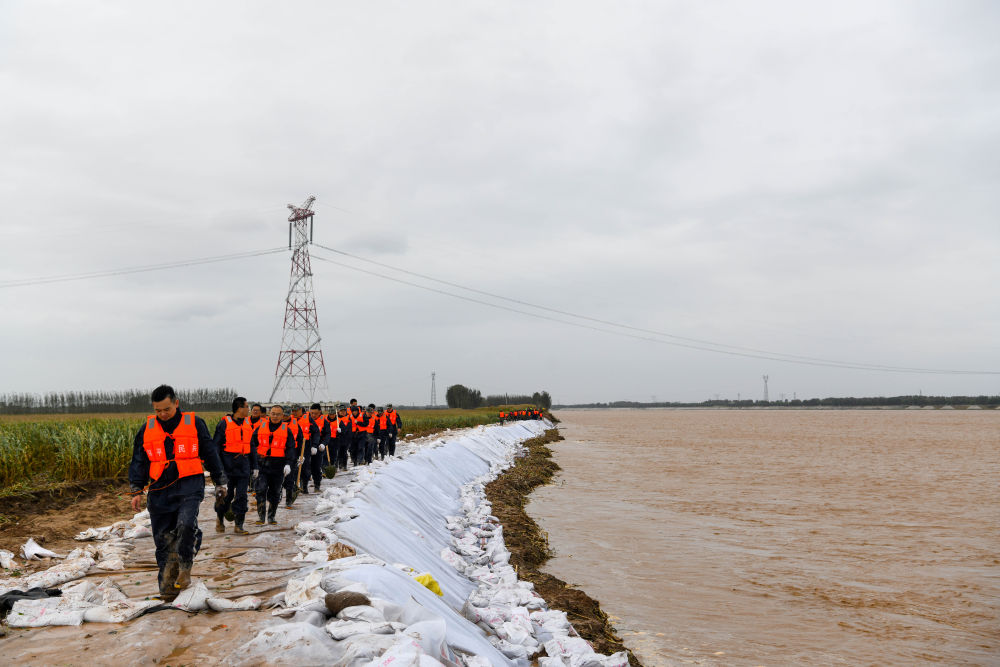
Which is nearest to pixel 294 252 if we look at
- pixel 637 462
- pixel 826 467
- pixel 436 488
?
pixel 637 462

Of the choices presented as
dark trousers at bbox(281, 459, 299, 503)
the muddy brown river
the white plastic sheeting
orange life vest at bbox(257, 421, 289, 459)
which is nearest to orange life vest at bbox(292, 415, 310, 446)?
dark trousers at bbox(281, 459, 299, 503)

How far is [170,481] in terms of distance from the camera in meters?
5.47

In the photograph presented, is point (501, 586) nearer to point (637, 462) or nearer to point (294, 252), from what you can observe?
point (637, 462)

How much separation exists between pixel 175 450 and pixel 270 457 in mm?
3500

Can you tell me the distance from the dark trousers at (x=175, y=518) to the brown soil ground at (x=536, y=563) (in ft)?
11.8

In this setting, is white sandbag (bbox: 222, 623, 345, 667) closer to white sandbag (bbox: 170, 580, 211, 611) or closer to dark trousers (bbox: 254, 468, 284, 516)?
white sandbag (bbox: 170, 580, 211, 611)

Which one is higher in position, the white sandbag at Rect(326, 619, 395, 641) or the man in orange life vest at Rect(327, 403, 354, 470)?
the man in orange life vest at Rect(327, 403, 354, 470)

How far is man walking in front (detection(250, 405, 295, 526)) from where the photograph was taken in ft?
28.8

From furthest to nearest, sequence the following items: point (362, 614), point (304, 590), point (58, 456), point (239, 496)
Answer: point (58, 456) → point (239, 496) → point (304, 590) → point (362, 614)

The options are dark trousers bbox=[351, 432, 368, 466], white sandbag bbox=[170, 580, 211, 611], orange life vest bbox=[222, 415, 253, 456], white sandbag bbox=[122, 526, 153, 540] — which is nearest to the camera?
white sandbag bbox=[170, 580, 211, 611]

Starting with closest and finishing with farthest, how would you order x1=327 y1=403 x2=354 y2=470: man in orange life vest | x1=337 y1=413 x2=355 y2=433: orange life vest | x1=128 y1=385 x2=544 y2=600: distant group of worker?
x1=128 y1=385 x2=544 y2=600: distant group of worker
x1=327 y1=403 x2=354 y2=470: man in orange life vest
x1=337 y1=413 x2=355 y2=433: orange life vest

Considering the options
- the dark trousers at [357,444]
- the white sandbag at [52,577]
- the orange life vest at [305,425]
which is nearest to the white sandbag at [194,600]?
the white sandbag at [52,577]

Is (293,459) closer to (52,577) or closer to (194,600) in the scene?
(52,577)

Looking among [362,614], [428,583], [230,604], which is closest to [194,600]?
[230,604]
